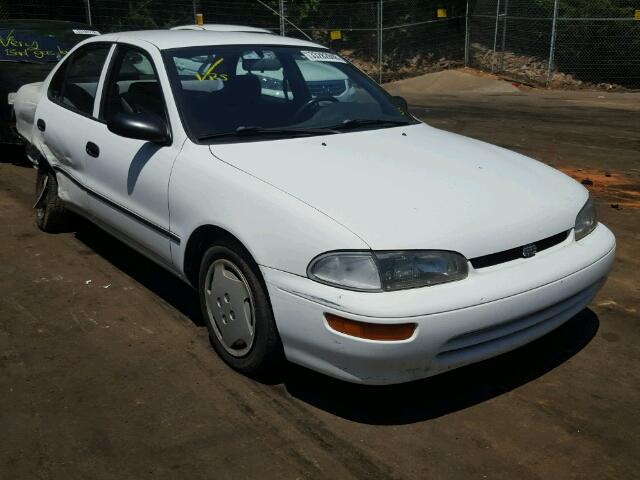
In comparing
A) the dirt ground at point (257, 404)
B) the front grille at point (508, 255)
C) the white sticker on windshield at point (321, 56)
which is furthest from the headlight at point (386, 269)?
the white sticker on windshield at point (321, 56)

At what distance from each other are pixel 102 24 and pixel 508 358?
15.8 meters

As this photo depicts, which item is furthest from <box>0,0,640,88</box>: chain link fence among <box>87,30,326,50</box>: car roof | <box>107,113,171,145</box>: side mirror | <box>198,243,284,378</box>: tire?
<box>198,243,284,378</box>: tire

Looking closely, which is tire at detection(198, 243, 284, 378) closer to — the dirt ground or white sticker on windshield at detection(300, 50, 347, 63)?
the dirt ground

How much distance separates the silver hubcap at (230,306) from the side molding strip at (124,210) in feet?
1.15

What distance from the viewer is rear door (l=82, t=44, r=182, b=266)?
386cm

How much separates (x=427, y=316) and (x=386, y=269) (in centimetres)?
25

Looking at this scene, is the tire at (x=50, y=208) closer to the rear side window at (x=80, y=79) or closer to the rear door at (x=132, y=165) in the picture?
the rear side window at (x=80, y=79)

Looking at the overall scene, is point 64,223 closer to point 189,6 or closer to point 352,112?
point 352,112

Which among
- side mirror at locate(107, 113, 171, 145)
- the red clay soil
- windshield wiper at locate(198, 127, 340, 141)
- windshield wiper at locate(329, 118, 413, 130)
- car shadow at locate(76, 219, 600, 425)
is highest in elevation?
side mirror at locate(107, 113, 171, 145)

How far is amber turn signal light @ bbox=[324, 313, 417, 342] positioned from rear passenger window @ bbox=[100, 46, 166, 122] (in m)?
2.01

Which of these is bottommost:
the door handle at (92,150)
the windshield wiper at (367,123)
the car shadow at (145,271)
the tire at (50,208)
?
the car shadow at (145,271)

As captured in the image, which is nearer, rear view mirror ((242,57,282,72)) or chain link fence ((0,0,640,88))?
rear view mirror ((242,57,282,72))

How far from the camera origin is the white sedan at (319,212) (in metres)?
2.90

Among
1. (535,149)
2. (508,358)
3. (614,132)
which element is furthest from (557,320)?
(614,132)
